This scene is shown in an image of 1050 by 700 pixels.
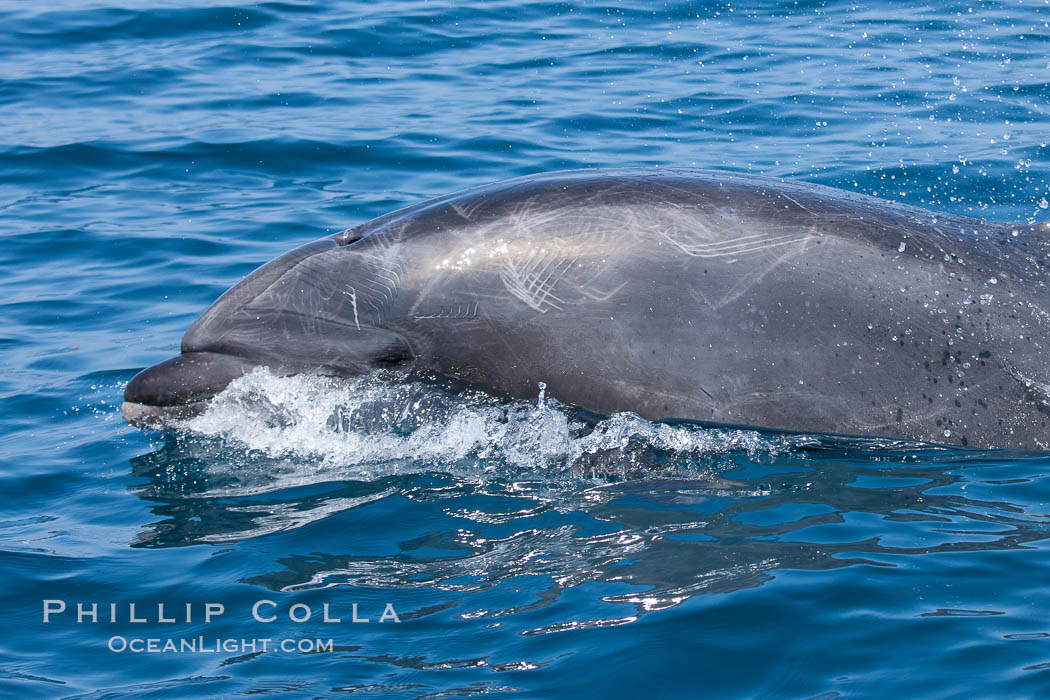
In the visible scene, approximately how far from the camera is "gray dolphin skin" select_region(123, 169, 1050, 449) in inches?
305

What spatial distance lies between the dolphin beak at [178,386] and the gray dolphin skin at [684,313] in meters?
0.01

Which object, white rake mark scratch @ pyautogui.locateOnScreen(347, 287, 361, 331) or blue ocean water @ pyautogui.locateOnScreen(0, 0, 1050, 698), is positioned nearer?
blue ocean water @ pyautogui.locateOnScreen(0, 0, 1050, 698)

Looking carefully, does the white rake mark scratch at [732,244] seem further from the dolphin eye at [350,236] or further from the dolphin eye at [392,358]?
the dolphin eye at [350,236]

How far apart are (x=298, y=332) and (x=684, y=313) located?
2415 mm

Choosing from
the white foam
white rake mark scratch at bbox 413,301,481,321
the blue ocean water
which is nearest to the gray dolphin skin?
white rake mark scratch at bbox 413,301,481,321

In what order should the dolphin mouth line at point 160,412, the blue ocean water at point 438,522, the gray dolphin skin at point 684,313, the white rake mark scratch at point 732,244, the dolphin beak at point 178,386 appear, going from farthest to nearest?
the dolphin mouth line at point 160,412 < the dolphin beak at point 178,386 < the white rake mark scratch at point 732,244 < the gray dolphin skin at point 684,313 < the blue ocean water at point 438,522

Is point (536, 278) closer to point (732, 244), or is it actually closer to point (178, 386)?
point (732, 244)

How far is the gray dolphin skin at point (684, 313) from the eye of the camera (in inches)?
305

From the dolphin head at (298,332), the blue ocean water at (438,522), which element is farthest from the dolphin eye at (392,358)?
the blue ocean water at (438,522)

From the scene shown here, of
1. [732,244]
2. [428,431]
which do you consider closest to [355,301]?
[428,431]

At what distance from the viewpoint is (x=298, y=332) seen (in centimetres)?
819

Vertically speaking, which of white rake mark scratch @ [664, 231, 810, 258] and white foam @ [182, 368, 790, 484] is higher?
white rake mark scratch @ [664, 231, 810, 258]

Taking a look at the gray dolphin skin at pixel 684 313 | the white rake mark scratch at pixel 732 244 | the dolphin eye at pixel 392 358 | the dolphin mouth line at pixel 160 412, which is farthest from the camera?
the dolphin mouth line at pixel 160 412

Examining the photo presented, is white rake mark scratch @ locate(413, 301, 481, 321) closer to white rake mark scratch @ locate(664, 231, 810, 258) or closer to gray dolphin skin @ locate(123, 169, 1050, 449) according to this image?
gray dolphin skin @ locate(123, 169, 1050, 449)
